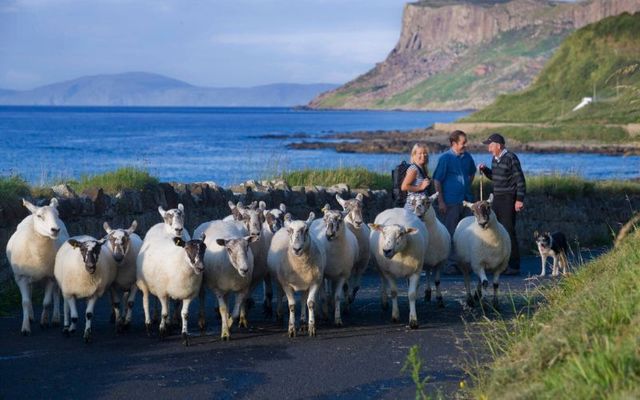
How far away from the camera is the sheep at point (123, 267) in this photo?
1385 centimetres

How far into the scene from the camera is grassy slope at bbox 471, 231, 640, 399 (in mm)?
7520

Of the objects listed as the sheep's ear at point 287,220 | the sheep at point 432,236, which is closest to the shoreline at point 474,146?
the sheep at point 432,236

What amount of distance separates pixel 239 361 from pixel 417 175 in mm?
6037

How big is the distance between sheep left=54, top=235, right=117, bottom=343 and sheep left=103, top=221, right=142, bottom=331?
0.24 metres

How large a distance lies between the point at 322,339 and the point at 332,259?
5.41 feet

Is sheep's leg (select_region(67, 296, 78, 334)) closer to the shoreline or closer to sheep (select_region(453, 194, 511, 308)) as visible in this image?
sheep (select_region(453, 194, 511, 308))

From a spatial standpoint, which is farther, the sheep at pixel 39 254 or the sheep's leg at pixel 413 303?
the sheep at pixel 39 254

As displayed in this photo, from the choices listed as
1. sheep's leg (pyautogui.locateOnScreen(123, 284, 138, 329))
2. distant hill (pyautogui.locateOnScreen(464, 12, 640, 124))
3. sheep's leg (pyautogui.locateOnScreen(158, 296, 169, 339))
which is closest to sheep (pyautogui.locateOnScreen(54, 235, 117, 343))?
sheep's leg (pyautogui.locateOnScreen(123, 284, 138, 329))

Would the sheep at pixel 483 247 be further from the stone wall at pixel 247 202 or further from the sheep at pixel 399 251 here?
the stone wall at pixel 247 202

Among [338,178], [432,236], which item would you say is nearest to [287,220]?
[432,236]

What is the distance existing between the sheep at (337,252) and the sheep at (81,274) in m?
2.84

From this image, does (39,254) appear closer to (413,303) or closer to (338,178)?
(413,303)

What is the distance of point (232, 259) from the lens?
13367mm

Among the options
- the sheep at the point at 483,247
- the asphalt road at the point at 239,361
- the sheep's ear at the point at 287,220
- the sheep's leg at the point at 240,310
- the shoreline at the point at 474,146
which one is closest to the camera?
the asphalt road at the point at 239,361
